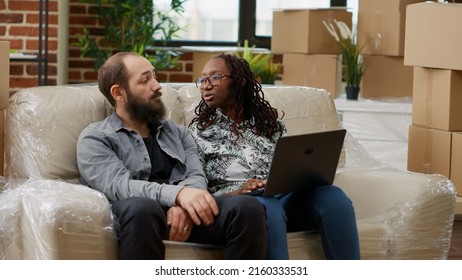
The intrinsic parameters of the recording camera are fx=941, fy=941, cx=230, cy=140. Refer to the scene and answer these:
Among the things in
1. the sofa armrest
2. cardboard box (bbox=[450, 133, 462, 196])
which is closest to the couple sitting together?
the sofa armrest

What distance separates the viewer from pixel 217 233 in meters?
2.69

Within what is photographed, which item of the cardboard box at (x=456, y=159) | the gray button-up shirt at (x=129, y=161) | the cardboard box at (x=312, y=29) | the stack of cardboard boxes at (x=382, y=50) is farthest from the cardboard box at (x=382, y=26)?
the gray button-up shirt at (x=129, y=161)

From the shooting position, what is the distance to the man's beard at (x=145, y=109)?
2949mm

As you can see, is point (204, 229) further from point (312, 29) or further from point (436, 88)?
point (312, 29)

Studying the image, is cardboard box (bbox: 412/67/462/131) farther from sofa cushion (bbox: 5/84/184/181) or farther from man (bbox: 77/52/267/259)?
sofa cushion (bbox: 5/84/184/181)

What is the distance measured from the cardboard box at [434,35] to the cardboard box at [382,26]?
575 mm

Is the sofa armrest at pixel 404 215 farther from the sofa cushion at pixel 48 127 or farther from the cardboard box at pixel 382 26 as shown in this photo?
the cardboard box at pixel 382 26

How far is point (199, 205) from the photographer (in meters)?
2.68

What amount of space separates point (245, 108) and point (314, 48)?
7.46ft

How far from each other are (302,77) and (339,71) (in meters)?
0.22

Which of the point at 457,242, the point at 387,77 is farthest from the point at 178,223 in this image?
the point at 387,77

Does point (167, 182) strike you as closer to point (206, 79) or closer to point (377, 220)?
point (206, 79)

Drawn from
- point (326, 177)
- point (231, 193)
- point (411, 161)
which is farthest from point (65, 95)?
point (411, 161)

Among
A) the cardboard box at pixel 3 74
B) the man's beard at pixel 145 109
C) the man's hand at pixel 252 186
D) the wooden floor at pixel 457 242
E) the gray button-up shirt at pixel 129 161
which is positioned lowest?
the wooden floor at pixel 457 242
